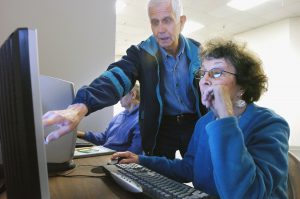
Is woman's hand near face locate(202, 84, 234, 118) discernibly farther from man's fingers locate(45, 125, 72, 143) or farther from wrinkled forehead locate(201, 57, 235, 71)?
man's fingers locate(45, 125, 72, 143)

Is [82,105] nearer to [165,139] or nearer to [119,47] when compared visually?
[165,139]

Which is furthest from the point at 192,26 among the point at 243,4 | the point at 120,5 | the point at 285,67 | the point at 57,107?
the point at 57,107

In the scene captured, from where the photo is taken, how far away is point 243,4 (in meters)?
4.81

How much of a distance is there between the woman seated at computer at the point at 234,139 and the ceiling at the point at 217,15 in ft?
13.0

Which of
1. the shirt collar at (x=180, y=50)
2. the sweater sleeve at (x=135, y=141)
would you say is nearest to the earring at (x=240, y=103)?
the shirt collar at (x=180, y=50)

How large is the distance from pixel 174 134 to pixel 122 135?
89cm

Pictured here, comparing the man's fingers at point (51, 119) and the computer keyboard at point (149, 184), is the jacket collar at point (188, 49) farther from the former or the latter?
the man's fingers at point (51, 119)

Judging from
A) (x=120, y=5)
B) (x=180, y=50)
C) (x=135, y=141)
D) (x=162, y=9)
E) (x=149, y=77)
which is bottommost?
(x=135, y=141)

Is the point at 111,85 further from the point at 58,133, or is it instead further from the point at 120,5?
the point at 120,5

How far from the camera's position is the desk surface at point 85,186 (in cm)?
73

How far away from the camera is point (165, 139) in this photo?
1.31 metres

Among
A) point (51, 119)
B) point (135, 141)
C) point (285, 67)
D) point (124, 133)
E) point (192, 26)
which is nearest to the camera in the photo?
point (51, 119)

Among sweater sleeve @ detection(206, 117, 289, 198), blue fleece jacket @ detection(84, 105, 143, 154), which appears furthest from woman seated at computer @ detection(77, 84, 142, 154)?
sweater sleeve @ detection(206, 117, 289, 198)

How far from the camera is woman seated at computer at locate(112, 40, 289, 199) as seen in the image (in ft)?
2.16
